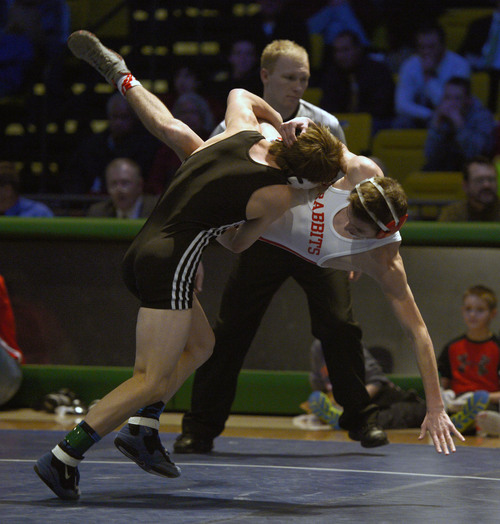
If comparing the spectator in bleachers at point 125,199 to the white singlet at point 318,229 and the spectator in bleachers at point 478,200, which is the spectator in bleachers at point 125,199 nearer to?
the spectator in bleachers at point 478,200

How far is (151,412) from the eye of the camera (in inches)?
174

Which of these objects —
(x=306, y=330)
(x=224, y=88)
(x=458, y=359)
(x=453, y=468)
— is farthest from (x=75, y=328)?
(x=224, y=88)

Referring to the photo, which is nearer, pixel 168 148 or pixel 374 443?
pixel 374 443

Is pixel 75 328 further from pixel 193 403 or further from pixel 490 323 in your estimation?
pixel 490 323

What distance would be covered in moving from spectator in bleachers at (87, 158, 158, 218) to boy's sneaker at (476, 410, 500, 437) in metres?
2.73

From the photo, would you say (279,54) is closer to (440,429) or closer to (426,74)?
(440,429)

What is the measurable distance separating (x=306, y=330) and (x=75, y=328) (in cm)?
146

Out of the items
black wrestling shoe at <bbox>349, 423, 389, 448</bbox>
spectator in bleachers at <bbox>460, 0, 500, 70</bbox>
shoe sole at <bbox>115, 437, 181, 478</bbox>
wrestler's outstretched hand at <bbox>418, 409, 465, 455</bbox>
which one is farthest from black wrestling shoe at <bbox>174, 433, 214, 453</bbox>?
spectator in bleachers at <bbox>460, 0, 500, 70</bbox>

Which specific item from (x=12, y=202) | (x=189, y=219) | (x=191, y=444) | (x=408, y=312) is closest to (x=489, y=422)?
(x=191, y=444)

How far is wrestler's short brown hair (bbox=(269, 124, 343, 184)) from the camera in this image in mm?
4207

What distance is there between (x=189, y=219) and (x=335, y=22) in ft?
22.4

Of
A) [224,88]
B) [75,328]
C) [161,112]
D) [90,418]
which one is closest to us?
A: [90,418]

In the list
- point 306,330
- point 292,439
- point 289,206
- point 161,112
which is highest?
point 161,112

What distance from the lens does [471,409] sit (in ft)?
20.3
